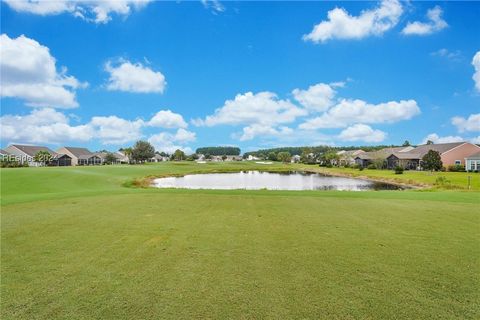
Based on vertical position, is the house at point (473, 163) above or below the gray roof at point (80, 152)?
below

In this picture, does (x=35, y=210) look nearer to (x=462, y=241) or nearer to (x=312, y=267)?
(x=312, y=267)

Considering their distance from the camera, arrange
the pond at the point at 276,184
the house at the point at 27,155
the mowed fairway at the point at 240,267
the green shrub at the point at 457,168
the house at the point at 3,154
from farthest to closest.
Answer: the house at the point at 27,155 < the house at the point at 3,154 < the green shrub at the point at 457,168 < the pond at the point at 276,184 < the mowed fairway at the point at 240,267

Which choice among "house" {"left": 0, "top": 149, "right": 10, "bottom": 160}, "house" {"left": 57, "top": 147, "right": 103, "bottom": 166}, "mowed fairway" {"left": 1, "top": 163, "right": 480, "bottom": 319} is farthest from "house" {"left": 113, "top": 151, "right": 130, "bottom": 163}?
"mowed fairway" {"left": 1, "top": 163, "right": 480, "bottom": 319}

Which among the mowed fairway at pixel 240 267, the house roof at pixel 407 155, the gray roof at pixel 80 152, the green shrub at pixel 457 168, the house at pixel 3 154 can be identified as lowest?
the mowed fairway at pixel 240 267

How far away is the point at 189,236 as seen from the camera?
7.52m

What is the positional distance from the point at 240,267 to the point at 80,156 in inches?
4936

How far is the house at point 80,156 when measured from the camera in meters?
112

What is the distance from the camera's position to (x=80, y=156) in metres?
114

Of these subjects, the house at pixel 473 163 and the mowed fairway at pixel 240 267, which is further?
the house at pixel 473 163

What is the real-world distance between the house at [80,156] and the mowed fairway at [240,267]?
11579 cm

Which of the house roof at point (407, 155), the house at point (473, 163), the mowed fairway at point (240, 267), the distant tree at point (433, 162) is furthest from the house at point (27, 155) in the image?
the house at point (473, 163)

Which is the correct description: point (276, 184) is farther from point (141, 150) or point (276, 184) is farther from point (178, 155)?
point (178, 155)

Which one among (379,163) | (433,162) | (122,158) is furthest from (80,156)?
(433,162)

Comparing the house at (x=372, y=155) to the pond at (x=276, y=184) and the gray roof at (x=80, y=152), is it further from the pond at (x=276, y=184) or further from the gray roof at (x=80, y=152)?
the gray roof at (x=80, y=152)
